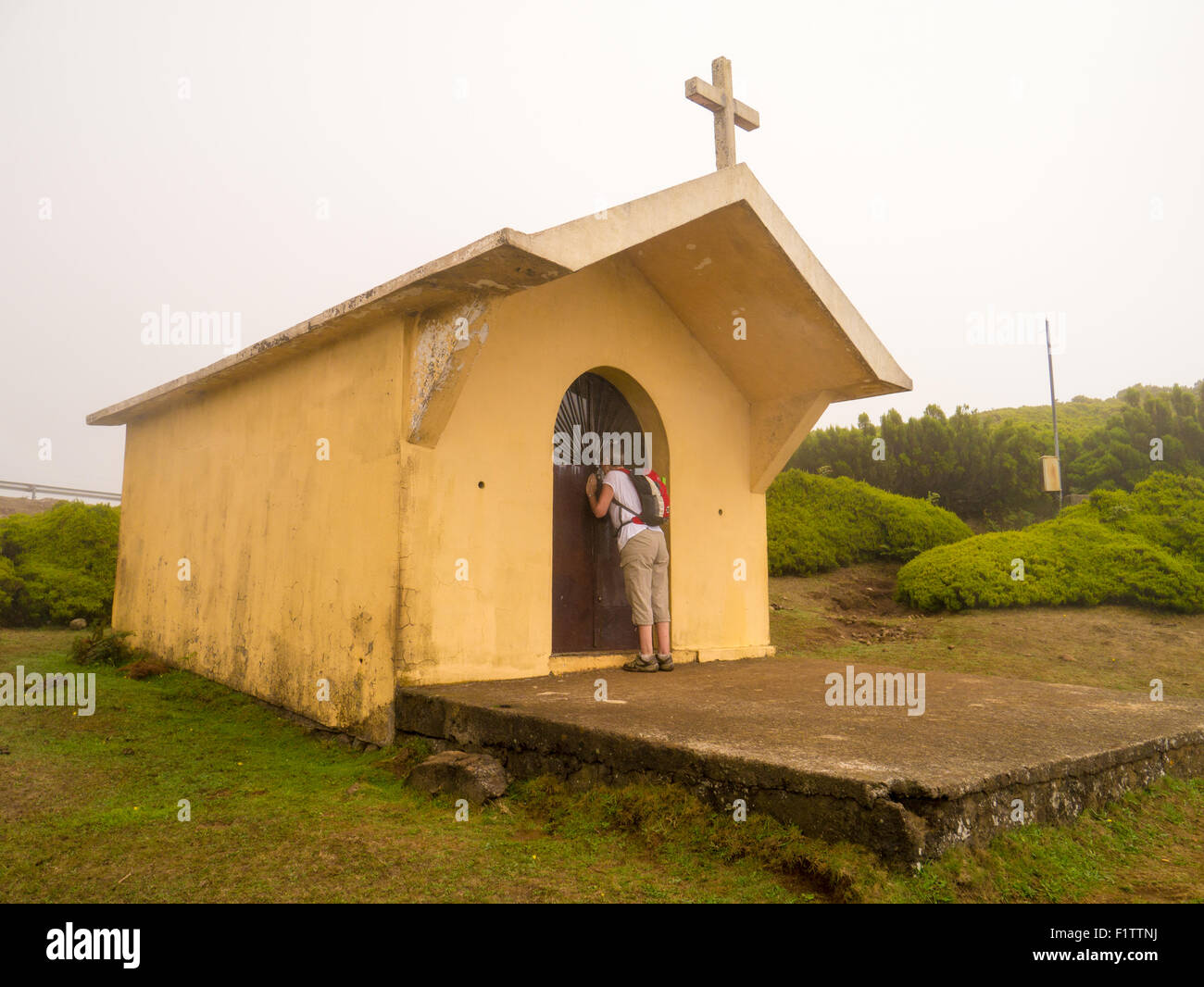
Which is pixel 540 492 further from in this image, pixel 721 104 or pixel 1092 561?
Result: pixel 1092 561

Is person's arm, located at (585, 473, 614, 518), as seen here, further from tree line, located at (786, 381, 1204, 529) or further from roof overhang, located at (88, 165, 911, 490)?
tree line, located at (786, 381, 1204, 529)

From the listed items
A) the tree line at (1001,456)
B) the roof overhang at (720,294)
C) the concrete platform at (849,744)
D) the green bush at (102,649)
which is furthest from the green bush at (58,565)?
the tree line at (1001,456)

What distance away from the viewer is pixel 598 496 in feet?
22.4

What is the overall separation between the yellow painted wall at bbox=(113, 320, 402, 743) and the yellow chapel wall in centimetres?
33

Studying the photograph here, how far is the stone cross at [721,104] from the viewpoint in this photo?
693 cm

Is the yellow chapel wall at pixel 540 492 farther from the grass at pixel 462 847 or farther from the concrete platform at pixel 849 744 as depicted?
the grass at pixel 462 847

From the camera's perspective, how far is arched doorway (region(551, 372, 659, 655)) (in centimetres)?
679

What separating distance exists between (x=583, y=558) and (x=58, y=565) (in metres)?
9.02

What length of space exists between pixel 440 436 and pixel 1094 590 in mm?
9556

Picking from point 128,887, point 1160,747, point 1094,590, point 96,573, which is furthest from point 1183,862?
point 96,573

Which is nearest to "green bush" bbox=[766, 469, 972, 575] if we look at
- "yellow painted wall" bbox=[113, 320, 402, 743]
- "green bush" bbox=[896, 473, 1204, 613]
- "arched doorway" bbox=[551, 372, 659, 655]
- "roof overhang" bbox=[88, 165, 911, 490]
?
"green bush" bbox=[896, 473, 1204, 613]

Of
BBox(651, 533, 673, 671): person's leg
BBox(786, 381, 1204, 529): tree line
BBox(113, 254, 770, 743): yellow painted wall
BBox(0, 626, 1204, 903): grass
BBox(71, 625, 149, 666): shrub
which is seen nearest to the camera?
BBox(0, 626, 1204, 903): grass

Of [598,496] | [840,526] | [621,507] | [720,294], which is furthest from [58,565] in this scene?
[840,526]

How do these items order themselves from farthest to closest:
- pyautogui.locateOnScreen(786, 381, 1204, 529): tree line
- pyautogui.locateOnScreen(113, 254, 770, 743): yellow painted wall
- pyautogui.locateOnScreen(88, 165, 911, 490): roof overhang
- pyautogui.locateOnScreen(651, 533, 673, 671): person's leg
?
pyautogui.locateOnScreen(786, 381, 1204, 529): tree line < pyautogui.locateOnScreen(651, 533, 673, 671): person's leg < pyautogui.locateOnScreen(113, 254, 770, 743): yellow painted wall < pyautogui.locateOnScreen(88, 165, 911, 490): roof overhang
